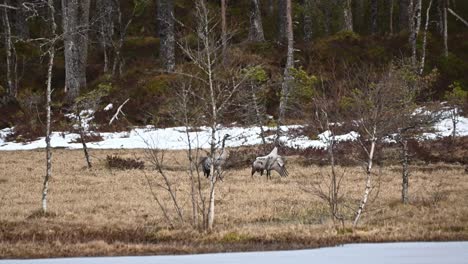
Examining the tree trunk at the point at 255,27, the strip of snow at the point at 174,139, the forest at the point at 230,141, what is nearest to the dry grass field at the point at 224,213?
A: the forest at the point at 230,141

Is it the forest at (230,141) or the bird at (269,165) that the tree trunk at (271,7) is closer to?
the forest at (230,141)

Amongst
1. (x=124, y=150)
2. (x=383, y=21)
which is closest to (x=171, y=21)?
(x=124, y=150)

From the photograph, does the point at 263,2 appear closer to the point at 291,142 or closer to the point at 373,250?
the point at 291,142

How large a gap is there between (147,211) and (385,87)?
19.4 ft

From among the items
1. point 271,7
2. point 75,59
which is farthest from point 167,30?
point 271,7

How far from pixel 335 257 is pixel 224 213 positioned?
4586mm

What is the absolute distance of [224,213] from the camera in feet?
49.6

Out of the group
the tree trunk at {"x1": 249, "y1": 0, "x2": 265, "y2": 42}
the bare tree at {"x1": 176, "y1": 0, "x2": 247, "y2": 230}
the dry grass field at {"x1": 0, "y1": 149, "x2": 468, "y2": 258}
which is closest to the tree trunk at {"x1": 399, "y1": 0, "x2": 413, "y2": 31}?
the tree trunk at {"x1": 249, "y1": 0, "x2": 265, "y2": 42}

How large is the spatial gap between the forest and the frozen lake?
1.67 ft

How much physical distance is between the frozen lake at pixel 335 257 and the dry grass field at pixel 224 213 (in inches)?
18.0

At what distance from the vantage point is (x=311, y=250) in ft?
38.0

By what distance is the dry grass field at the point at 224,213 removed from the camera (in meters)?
12.2

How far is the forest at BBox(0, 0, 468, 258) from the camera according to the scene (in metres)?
13.2

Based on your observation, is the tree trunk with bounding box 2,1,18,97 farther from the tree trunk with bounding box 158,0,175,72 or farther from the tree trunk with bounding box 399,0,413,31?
the tree trunk with bounding box 399,0,413,31
